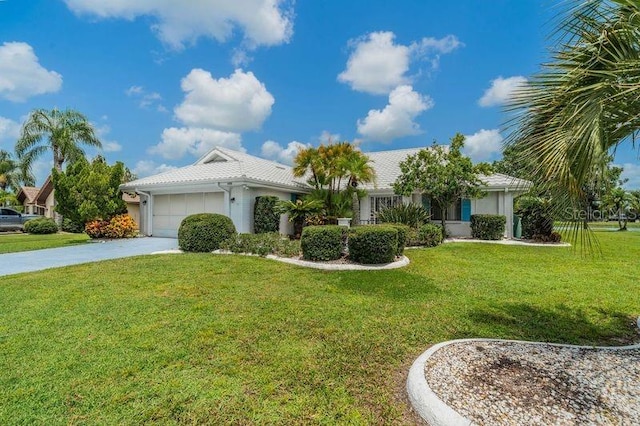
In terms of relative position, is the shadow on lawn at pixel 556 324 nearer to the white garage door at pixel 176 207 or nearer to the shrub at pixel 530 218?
the shrub at pixel 530 218

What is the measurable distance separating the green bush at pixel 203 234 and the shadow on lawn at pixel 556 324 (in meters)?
9.84

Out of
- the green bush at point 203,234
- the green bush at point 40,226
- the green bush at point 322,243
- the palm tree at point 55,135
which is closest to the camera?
the green bush at point 322,243

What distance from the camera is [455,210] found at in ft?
63.3

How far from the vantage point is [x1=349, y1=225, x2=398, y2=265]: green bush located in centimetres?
1005

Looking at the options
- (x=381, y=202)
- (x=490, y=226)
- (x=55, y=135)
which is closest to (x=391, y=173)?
(x=381, y=202)

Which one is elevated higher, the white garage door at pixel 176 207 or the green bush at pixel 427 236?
the white garage door at pixel 176 207

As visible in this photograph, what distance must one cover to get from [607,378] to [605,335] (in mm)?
1994

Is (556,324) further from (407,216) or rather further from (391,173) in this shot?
(391,173)

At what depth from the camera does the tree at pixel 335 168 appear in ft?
54.1

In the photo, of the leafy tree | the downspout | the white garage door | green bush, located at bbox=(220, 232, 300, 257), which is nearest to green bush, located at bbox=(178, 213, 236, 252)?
green bush, located at bbox=(220, 232, 300, 257)

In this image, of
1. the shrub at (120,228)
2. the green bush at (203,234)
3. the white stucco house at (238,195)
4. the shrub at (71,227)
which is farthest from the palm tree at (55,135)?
the green bush at (203,234)

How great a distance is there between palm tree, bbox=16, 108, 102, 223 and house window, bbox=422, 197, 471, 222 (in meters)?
27.9

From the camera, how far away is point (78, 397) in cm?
326

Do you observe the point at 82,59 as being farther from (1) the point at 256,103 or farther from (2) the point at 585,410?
(2) the point at 585,410
